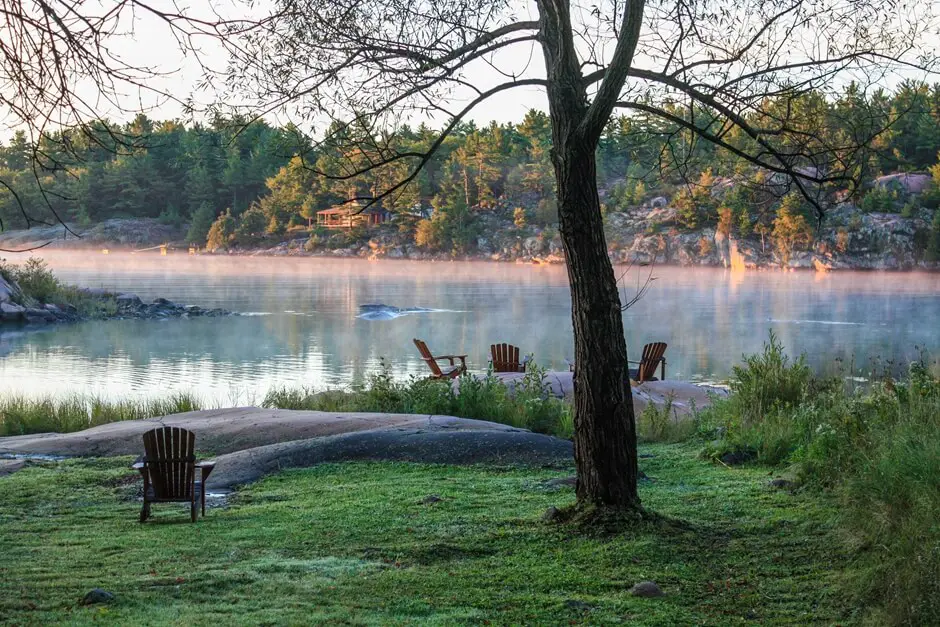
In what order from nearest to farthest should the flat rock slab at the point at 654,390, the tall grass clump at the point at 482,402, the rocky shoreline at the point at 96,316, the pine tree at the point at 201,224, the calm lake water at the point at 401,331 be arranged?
the tall grass clump at the point at 482,402 → the flat rock slab at the point at 654,390 → the calm lake water at the point at 401,331 → the rocky shoreline at the point at 96,316 → the pine tree at the point at 201,224

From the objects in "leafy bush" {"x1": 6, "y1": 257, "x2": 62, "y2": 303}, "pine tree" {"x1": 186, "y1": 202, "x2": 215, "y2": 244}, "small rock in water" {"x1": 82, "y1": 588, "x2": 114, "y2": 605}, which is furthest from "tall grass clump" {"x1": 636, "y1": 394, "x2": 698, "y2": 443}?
"pine tree" {"x1": 186, "y1": 202, "x2": 215, "y2": 244}

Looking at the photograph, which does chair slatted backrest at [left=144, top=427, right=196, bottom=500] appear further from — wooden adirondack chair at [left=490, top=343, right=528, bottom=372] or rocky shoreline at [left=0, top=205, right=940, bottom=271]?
rocky shoreline at [left=0, top=205, right=940, bottom=271]

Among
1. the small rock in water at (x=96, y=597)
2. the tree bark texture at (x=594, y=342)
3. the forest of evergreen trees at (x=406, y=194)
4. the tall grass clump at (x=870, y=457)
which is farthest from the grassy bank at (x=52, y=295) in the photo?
the small rock in water at (x=96, y=597)

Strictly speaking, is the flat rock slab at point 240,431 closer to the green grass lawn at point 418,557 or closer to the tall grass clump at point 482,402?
the tall grass clump at point 482,402

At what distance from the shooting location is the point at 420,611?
16.0 feet

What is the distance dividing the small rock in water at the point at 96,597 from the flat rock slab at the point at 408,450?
13.7ft

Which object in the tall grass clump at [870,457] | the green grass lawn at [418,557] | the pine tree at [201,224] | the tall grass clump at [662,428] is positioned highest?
the pine tree at [201,224]

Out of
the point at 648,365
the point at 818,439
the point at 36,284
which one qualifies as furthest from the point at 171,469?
the point at 36,284

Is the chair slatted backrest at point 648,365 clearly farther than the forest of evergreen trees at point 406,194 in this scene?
No

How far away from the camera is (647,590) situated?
16.7 ft

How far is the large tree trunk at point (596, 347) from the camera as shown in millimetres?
6566

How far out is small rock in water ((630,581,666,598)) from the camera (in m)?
5.07

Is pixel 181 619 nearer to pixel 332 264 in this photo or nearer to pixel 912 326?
pixel 912 326

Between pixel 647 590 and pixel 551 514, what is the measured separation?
1674 millimetres
